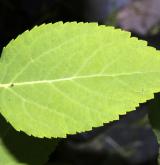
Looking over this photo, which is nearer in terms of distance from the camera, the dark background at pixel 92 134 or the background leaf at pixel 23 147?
the background leaf at pixel 23 147

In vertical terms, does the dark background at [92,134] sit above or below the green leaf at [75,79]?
above

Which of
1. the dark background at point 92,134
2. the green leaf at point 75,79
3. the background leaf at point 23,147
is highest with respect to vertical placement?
the dark background at point 92,134

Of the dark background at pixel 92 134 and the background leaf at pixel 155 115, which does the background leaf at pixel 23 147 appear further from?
the dark background at pixel 92 134

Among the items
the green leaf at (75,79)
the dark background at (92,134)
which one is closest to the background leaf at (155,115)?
the green leaf at (75,79)

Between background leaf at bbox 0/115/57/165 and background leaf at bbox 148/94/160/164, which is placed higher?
background leaf at bbox 148/94/160/164

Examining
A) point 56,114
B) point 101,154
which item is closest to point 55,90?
point 56,114

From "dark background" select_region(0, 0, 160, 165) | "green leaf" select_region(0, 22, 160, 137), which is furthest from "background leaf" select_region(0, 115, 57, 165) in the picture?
"dark background" select_region(0, 0, 160, 165)

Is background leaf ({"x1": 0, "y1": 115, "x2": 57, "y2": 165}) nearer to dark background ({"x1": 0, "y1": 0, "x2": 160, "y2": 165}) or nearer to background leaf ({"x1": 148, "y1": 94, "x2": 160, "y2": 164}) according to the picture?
background leaf ({"x1": 148, "y1": 94, "x2": 160, "y2": 164})

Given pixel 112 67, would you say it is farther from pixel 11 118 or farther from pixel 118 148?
pixel 118 148
